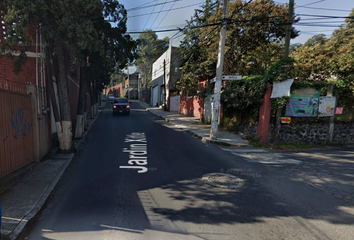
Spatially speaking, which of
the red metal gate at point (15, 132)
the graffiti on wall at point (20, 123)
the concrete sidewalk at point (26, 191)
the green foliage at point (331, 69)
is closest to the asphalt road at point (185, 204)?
the concrete sidewalk at point (26, 191)

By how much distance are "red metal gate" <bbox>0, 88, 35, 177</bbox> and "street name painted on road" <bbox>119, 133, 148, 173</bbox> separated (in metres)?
2.99

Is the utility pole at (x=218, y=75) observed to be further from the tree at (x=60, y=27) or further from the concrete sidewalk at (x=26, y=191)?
the concrete sidewalk at (x=26, y=191)

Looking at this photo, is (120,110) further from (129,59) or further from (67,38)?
(67,38)

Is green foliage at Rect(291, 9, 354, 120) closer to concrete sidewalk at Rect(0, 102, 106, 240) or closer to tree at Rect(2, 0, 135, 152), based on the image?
tree at Rect(2, 0, 135, 152)

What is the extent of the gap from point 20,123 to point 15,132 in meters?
0.38

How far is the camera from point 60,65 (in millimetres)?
7637

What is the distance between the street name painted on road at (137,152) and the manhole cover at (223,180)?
6.22 feet

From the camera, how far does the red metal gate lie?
15.9ft

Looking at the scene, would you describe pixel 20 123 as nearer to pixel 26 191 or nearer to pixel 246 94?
pixel 26 191

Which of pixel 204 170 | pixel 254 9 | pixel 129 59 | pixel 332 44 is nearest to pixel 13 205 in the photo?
pixel 204 170

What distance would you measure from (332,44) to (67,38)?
1526cm

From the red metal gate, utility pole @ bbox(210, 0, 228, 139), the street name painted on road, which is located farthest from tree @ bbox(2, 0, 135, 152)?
utility pole @ bbox(210, 0, 228, 139)

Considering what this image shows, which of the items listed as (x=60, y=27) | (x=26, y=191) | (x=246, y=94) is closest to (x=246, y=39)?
(x=246, y=94)

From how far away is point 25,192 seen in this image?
4.42 meters
